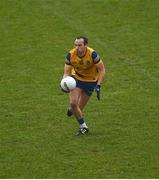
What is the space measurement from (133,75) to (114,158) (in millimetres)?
7677

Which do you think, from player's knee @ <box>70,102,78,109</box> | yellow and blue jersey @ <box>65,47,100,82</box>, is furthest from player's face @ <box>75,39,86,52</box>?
player's knee @ <box>70,102,78,109</box>

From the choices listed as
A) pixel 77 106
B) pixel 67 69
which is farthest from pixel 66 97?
pixel 77 106

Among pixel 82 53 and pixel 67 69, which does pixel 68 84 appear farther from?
pixel 82 53

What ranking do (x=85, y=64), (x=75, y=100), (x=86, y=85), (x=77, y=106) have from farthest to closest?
(x=86, y=85), (x=85, y=64), (x=77, y=106), (x=75, y=100)

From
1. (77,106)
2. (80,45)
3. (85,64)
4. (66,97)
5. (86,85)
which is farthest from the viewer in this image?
(66,97)

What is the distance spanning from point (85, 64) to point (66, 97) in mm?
3935

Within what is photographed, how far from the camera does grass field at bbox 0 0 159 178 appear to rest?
1392 cm

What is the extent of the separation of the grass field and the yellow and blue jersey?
54.6 inches

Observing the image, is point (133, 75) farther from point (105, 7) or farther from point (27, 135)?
point (105, 7)

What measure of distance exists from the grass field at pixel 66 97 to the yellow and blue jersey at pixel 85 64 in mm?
1387

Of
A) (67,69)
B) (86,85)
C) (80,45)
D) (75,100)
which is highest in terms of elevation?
(80,45)

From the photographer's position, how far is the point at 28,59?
23.6m

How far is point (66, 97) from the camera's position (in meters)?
19.4

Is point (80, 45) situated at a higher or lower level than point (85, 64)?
higher
